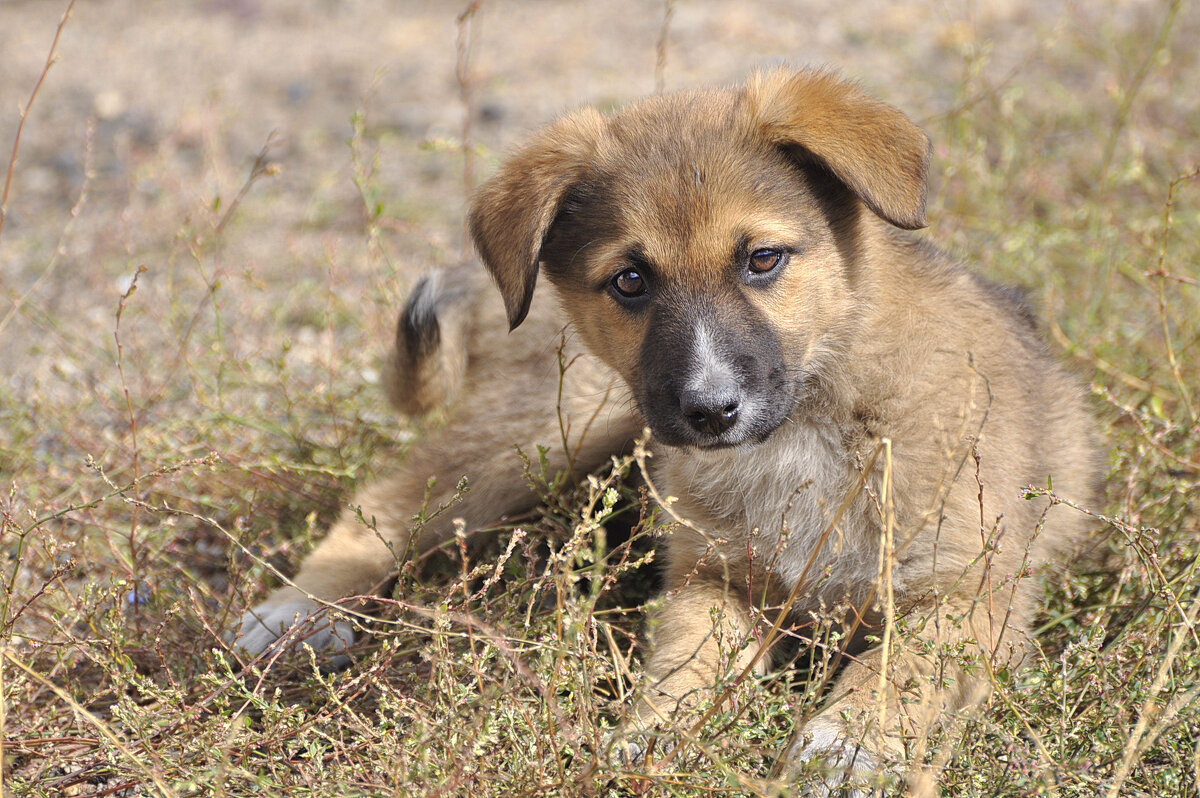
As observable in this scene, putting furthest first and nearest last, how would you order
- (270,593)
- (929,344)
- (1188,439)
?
(270,593) → (1188,439) → (929,344)

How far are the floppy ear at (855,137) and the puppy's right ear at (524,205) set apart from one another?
0.47m

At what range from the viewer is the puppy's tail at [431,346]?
132 inches

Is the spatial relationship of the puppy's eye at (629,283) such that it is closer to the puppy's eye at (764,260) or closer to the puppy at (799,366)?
the puppy at (799,366)

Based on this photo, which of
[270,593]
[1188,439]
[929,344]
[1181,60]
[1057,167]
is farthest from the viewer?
[1181,60]

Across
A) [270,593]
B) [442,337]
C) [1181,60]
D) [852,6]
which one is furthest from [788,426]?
[852,6]

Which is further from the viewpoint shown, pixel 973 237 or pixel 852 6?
pixel 852 6

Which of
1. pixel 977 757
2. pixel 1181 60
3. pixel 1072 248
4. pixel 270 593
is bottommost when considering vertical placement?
pixel 270 593

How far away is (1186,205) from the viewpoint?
183 inches

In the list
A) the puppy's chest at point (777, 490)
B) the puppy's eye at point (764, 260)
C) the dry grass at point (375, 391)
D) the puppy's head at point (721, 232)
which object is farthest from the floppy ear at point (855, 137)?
the dry grass at point (375, 391)

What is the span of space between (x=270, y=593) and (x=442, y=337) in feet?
3.22

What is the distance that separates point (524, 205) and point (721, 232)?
0.52 m

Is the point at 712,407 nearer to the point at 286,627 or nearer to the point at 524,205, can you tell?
the point at 524,205

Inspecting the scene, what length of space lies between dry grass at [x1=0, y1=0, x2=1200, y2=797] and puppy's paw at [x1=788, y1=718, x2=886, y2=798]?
96 millimetres

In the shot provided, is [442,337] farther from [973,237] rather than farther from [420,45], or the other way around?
[420,45]
